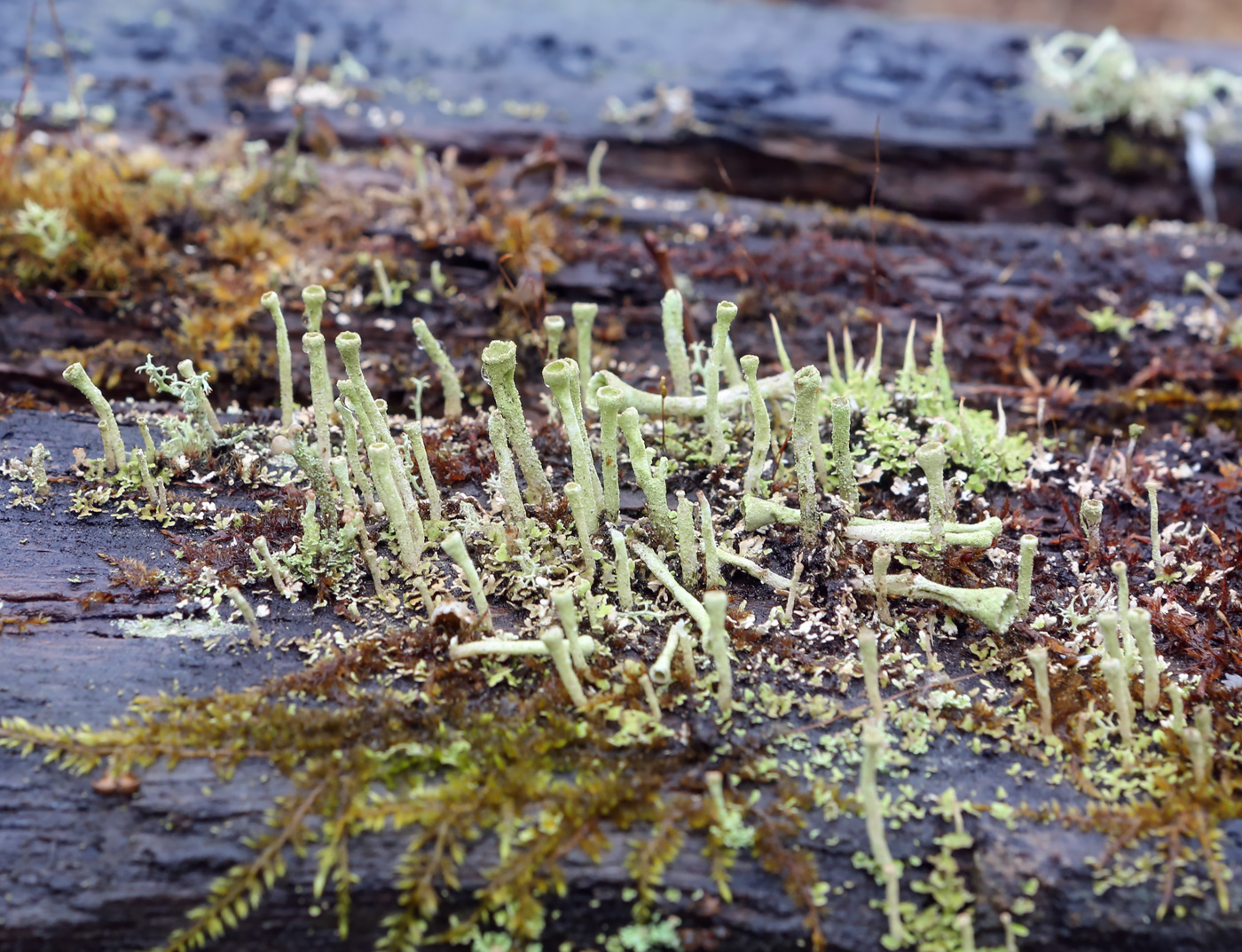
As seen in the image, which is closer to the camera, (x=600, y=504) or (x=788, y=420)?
(x=600, y=504)

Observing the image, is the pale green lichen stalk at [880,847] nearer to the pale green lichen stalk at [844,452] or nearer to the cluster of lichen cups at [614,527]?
the cluster of lichen cups at [614,527]

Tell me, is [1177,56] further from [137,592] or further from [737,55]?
[137,592]

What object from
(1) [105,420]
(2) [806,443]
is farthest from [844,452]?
(1) [105,420]

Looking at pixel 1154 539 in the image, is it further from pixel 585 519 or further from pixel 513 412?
pixel 513 412

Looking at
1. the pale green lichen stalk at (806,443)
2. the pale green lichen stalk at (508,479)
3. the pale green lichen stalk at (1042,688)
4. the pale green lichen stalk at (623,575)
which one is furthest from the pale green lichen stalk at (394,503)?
the pale green lichen stalk at (1042,688)

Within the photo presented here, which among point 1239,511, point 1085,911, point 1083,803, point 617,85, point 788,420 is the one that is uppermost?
point 617,85

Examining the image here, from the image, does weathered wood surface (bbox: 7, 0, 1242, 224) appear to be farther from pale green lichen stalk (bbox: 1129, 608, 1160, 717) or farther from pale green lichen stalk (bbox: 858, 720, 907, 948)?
pale green lichen stalk (bbox: 858, 720, 907, 948)

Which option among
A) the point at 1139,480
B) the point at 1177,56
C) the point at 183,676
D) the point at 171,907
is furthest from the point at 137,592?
the point at 1177,56
